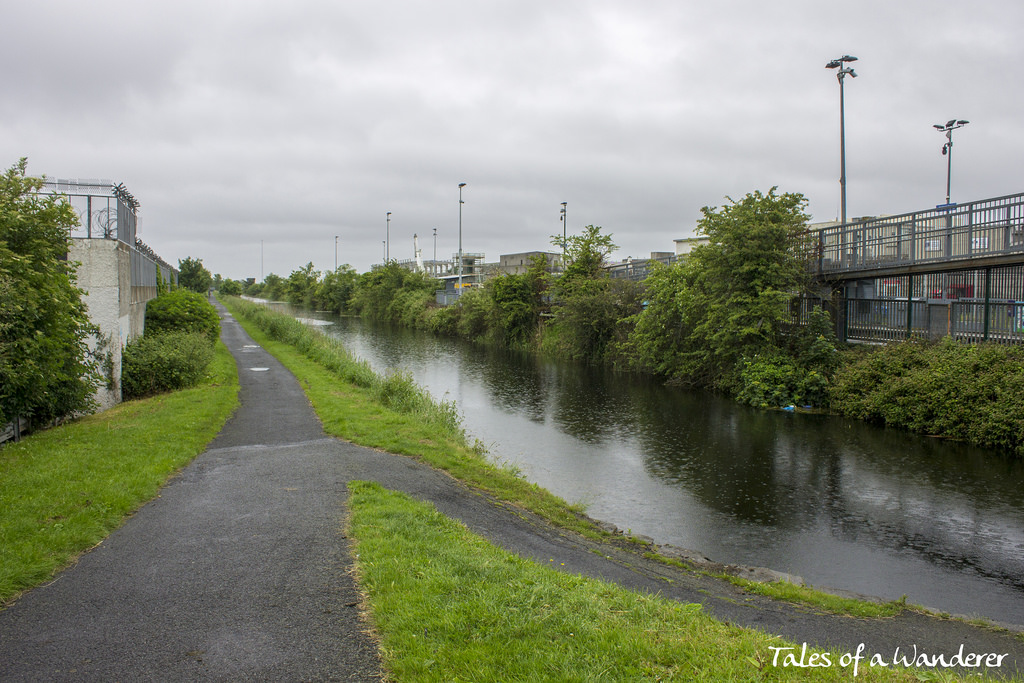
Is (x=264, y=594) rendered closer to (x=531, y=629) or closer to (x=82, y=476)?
(x=531, y=629)

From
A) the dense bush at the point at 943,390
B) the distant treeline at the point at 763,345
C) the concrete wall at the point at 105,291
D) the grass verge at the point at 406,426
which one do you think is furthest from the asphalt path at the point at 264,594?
the distant treeline at the point at 763,345

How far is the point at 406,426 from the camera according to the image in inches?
600

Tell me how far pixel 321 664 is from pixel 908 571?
29.0ft

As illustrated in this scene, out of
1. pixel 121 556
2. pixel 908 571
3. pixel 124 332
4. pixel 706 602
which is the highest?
pixel 124 332

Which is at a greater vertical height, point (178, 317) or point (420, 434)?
point (178, 317)

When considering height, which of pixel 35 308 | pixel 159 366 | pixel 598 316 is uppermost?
pixel 598 316

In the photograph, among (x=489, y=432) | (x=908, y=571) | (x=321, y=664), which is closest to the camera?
(x=321, y=664)

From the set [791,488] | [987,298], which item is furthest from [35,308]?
[987,298]

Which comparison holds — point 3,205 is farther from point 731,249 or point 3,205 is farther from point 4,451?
point 731,249

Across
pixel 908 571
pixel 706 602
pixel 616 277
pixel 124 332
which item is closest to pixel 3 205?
pixel 124 332

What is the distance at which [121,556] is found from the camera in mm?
6707

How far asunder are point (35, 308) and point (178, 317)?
19687mm

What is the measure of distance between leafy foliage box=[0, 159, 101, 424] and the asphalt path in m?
3.56

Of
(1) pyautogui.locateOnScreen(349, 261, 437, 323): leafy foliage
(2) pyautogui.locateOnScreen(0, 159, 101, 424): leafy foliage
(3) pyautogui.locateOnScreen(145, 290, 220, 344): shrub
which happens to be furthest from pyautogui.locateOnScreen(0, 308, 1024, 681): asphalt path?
(1) pyautogui.locateOnScreen(349, 261, 437, 323): leafy foliage
